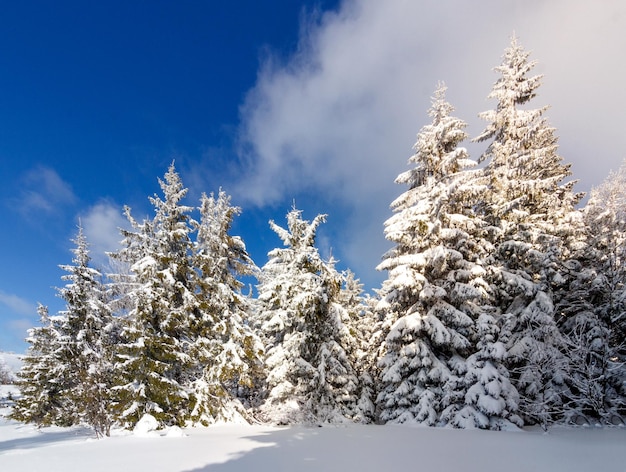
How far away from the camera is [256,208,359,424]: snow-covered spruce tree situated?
→ 52.1 feet

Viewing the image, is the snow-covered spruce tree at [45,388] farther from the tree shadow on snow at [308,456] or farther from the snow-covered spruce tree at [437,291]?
the snow-covered spruce tree at [437,291]

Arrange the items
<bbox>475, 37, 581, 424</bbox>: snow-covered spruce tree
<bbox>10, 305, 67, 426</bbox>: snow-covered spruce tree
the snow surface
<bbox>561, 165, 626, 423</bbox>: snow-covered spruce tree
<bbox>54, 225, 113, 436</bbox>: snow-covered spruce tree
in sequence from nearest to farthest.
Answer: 1. the snow surface
2. <bbox>561, 165, 626, 423</bbox>: snow-covered spruce tree
3. <bbox>475, 37, 581, 424</bbox>: snow-covered spruce tree
4. <bbox>54, 225, 113, 436</bbox>: snow-covered spruce tree
5. <bbox>10, 305, 67, 426</bbox>: snow-covered spruce tree

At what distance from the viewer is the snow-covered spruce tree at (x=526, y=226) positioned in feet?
42.0

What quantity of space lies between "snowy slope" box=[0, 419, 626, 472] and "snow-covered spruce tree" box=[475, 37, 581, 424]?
3.65 meters

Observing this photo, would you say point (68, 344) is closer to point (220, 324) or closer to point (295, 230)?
point (220, 324)

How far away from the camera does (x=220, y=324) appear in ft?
52.6

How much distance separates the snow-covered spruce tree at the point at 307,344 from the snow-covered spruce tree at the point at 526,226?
793cm

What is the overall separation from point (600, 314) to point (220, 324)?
1776cm

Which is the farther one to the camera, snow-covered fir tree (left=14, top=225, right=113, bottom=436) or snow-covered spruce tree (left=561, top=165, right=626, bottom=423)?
snow-covered fir tree (left=14, top=225, right=113, bottom=436)

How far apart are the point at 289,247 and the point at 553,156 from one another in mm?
16252

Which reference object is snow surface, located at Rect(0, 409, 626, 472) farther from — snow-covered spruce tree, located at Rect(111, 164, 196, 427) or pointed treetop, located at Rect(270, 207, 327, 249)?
pointed treetop, located at Rect(270, 207, 327, 249)

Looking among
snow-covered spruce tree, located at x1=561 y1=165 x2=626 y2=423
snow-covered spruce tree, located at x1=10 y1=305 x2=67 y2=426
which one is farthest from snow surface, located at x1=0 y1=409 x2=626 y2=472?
snow-covered spruce tree, located at x1=10 y1=305 x2=67 y2=426

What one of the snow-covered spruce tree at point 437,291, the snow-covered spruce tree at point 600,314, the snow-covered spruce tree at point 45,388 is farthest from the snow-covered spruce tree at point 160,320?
the snow-covered spruce tree at point 600,314

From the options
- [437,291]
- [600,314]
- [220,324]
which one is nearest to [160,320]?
[220,324]
